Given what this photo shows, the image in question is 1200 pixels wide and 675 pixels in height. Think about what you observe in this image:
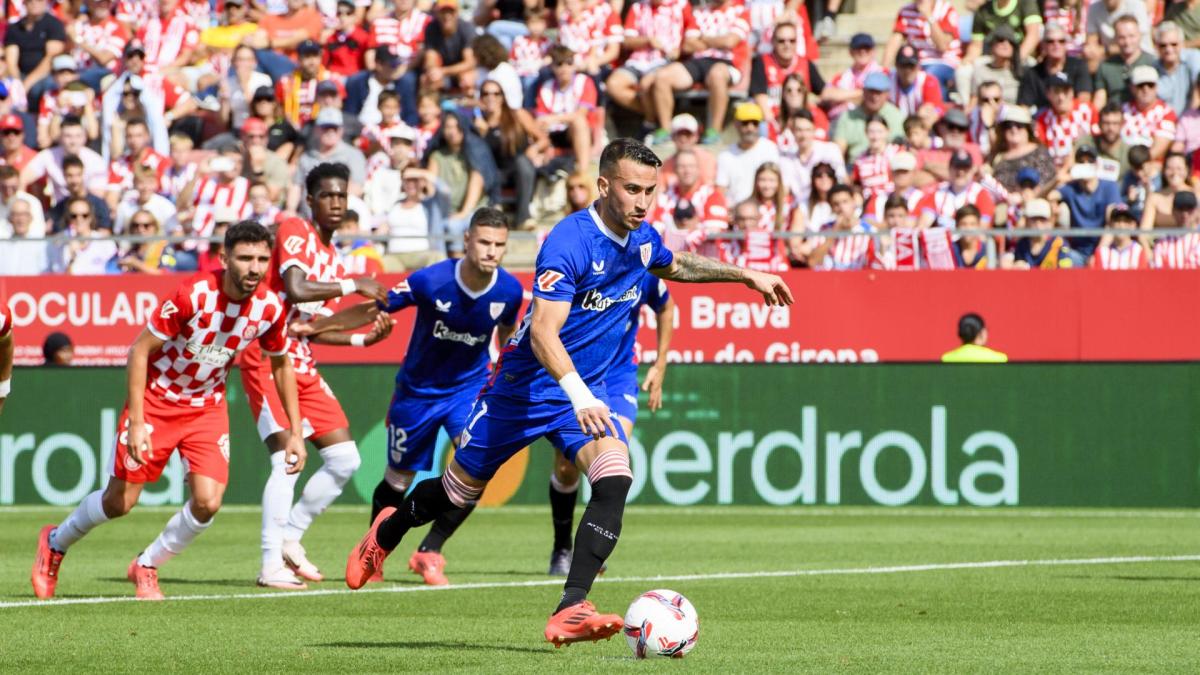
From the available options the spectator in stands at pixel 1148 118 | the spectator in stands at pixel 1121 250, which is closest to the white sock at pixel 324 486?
the spectator in stands at pixel 1121 250

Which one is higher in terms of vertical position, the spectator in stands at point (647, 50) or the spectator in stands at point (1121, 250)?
the spectator in stands at point (647, 50)

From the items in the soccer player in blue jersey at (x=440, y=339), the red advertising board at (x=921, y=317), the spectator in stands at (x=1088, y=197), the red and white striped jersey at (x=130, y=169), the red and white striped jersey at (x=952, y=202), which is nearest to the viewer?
the soccer player in blue jersey at (x=440, y=339)

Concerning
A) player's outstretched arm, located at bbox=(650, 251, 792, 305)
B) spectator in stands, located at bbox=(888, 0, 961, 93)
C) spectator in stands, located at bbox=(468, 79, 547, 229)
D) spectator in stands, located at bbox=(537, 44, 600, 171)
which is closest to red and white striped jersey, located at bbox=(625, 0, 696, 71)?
spectator in stands, located at bbox=(537, 44, 600, 171)

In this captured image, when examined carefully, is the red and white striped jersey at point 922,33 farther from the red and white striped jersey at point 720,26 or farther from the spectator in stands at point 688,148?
the spectator in stands at point 688,148

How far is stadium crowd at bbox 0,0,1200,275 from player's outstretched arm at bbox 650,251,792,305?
10.3m

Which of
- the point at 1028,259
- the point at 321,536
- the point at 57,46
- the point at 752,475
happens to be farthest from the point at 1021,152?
the point at 57,46

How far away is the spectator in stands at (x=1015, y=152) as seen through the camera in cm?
2086

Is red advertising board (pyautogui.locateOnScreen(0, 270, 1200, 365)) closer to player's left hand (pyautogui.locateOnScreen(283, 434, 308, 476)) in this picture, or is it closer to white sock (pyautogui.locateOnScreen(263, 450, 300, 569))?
white sock (pyautogui.locateOnScreen(263, 450, 300, 569))

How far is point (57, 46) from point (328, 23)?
3.51 m

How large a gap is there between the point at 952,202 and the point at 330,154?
272 inches

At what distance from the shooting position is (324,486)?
40.4ft

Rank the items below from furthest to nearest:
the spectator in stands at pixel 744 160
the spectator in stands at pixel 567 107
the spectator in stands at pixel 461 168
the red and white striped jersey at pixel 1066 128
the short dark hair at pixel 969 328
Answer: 1. the spectator in stands at pixel 567 107
2. the spectator in stands at pixel 461 168
3. the red and white striped jersey at pixel 1066 128
4. the spectator in stands at pixel 744 160
5. the short dark hair at pixel 969 328

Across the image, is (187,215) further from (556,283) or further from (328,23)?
(556,283)

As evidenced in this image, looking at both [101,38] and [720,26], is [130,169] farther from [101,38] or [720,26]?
[720,26]
